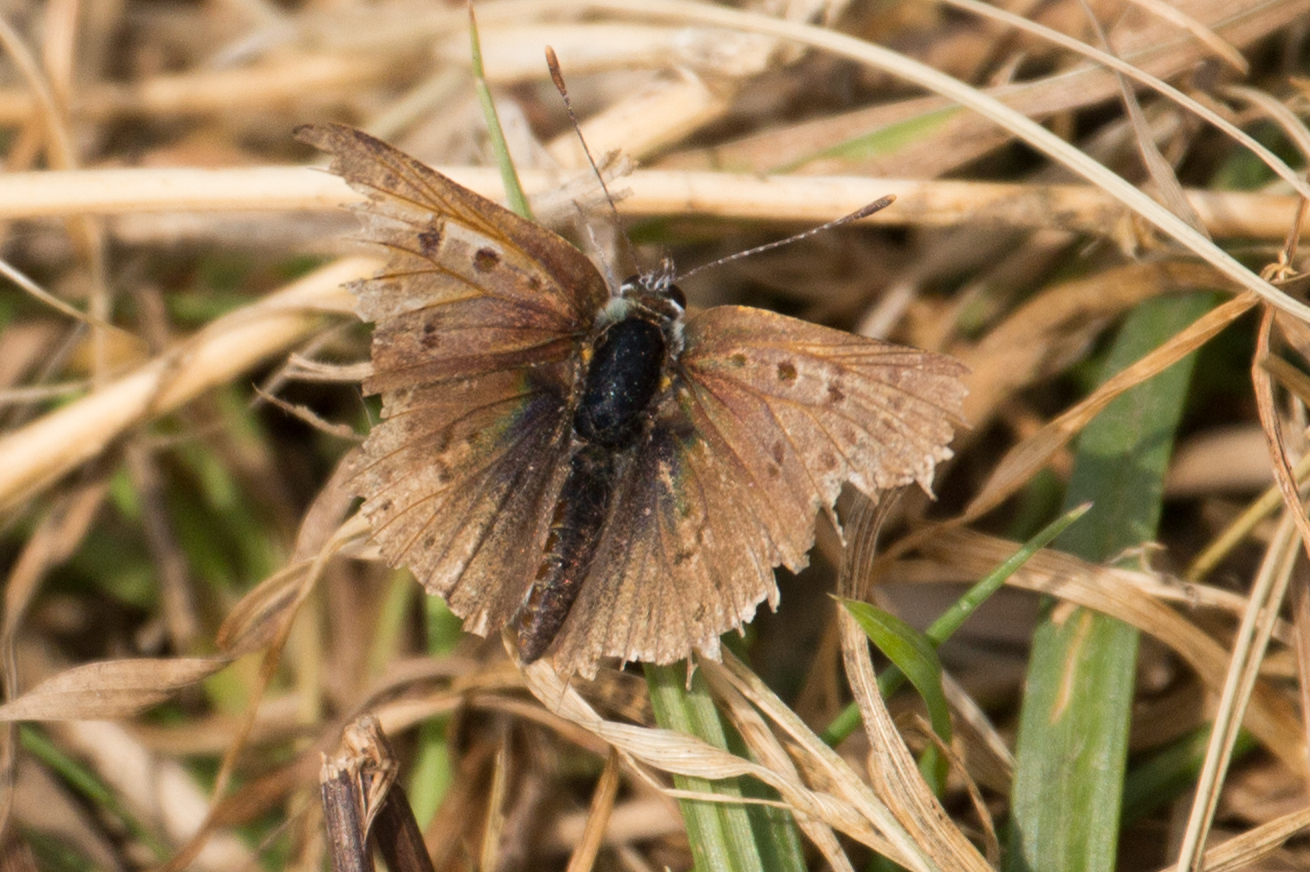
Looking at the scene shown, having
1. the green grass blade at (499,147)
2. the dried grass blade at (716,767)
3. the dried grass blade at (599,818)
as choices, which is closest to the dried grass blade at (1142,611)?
the dried grass blade at (716,767)

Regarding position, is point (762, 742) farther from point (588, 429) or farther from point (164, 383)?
point (164, 383)

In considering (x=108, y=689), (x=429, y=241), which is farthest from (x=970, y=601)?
(x=108, y=689)

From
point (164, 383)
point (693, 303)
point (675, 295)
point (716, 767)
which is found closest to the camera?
point (716, 767)

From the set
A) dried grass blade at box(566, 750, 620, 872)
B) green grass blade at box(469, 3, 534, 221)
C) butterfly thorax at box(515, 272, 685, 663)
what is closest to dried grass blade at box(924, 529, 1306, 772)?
butterfly thorax at box(515, 272, 685, 663)

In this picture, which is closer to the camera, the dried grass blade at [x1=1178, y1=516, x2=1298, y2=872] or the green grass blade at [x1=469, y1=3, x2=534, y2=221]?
the dried grass blade at [x1=1178, y1=516, x2=1298, y2=872]

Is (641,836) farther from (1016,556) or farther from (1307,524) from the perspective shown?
(1307,524)

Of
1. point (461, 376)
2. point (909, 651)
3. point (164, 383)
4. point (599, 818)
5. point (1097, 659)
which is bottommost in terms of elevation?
point (599, 818)

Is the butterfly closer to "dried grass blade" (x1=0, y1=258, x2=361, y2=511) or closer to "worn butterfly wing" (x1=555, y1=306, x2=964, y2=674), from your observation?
"worn butterfly wing" (x1=555, y1=306, x2=964, y2=674)

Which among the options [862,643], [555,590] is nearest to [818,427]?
[862,643]
